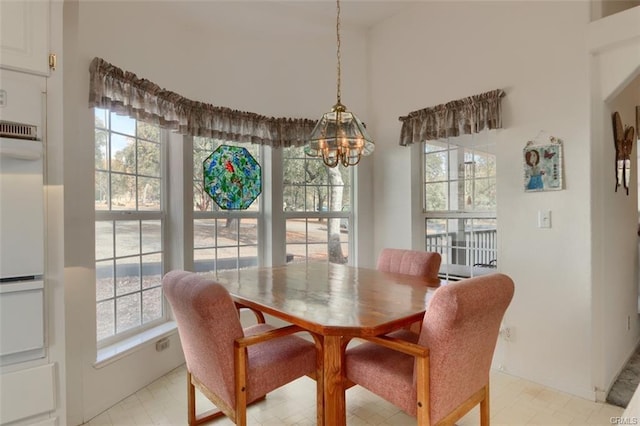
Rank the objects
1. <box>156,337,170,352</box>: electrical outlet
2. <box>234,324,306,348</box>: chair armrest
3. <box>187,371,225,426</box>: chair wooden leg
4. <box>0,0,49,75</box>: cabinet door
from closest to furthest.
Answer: <box>0,0,49,75</box>: cabinet door, <box>234,324,306,348</box>: chair armrest, <box>187,371,225,426</box>: chair wooden leg, <box>156,337,170,352</box>: electrical outlet

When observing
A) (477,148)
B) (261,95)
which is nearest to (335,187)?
(261,95)

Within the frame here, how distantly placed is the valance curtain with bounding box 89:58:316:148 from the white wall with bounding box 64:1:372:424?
0.11m

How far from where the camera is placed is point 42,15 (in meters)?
1.55

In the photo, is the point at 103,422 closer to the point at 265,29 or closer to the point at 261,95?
the point at 261,95

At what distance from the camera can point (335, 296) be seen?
6.27 feet

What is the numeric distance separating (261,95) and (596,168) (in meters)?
2.72

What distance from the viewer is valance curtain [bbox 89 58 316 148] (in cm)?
215

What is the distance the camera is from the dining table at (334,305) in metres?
1.48

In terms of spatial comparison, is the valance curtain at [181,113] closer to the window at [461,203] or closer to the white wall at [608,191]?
the window at [461,203]

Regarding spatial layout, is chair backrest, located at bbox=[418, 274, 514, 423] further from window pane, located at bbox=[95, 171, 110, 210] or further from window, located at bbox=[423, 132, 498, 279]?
window pane, located at bbox=[95, 171, 110, 210]

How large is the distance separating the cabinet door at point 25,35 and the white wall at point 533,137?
2.76 metres

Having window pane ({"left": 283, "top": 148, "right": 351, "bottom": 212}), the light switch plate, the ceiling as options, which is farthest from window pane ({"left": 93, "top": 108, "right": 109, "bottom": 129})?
the light switch plate

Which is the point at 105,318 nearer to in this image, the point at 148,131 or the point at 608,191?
the point at 148,131

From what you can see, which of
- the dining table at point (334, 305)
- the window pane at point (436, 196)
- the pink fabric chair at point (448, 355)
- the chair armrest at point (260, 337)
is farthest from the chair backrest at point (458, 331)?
the window pane at point (436, 196)
